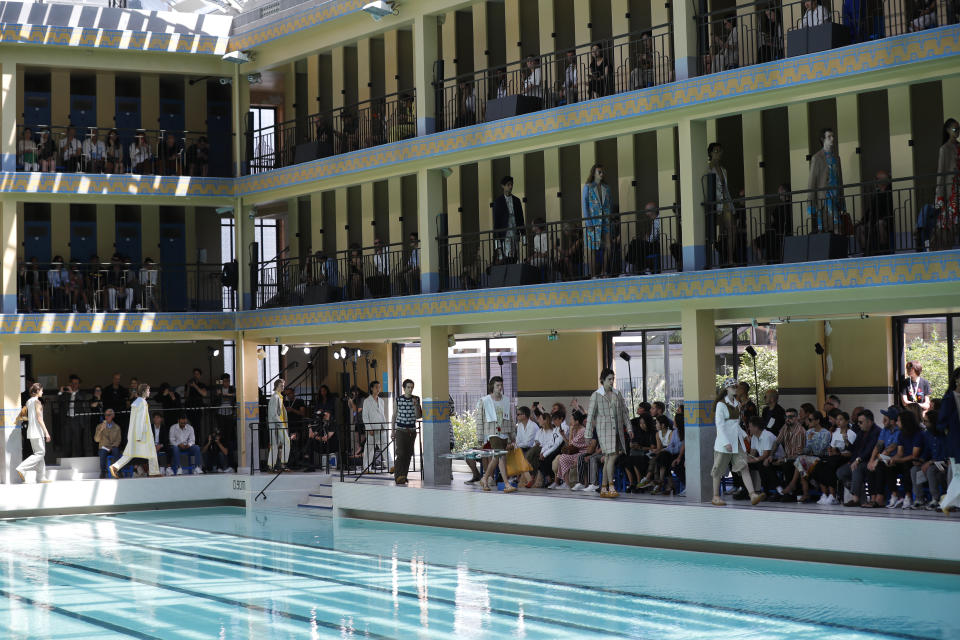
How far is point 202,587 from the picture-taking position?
1464 cm

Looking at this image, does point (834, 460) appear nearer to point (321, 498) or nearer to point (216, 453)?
point (321, 498)

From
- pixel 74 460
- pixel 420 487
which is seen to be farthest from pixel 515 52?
pixel 74 460

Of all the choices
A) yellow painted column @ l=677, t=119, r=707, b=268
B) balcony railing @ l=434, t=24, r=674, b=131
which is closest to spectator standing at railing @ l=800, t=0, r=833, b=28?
yellow painted column @ l=677, t=119, r=707, b=268

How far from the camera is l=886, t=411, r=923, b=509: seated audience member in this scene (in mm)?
15195

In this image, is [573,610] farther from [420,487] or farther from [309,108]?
[309,108]

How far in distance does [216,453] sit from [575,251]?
9.96 m

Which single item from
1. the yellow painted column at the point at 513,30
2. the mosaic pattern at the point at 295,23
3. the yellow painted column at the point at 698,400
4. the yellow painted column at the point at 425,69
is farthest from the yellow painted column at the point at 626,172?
the mosaic pattern at the point at 295,23

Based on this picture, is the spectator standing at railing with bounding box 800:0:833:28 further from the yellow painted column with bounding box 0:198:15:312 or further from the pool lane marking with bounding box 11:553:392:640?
the yellow painted column with bounding box 0:198:15:312

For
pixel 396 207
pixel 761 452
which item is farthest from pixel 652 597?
pixel 396 207

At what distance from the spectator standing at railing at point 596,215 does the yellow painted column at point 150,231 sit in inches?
528

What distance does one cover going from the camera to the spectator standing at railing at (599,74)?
65.4 ft

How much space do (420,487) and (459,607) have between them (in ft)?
26.6

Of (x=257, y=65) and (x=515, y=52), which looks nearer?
(x=515, y=52)

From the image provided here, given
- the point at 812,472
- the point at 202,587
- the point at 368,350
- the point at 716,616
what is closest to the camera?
the point at 716,616
